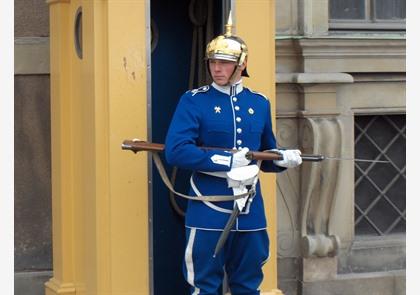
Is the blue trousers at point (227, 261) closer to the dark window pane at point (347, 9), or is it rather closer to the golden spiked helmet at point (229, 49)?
the golden spiked helmet at point (229, 49)

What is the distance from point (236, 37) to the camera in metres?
5.87

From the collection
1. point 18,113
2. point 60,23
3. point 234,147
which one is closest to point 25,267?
point 18,113

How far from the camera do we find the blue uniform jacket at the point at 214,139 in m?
5.72

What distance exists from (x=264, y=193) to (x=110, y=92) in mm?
913

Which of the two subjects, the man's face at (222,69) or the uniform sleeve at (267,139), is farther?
the uniform sleeve at (267,139)

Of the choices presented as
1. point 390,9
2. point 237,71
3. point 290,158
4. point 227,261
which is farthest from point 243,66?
point 390,9

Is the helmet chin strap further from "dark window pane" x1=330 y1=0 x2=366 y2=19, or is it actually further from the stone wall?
"dark window pane" x1=330 y1=0 x2=366 y2=19

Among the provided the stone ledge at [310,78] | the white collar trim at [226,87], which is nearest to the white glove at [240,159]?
the white collar trim at [226,87]

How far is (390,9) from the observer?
7.91m

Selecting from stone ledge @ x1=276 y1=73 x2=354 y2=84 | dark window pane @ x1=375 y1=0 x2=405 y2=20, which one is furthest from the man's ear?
dark window pane @ x1=375 y1=0 x2=405 y2=20

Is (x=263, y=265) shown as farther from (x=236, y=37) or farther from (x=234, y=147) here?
(x=236, y=37)

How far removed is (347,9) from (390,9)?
278 mm

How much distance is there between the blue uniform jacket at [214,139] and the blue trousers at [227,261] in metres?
0.05

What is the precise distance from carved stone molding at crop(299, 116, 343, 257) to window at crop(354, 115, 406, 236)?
32 cm
